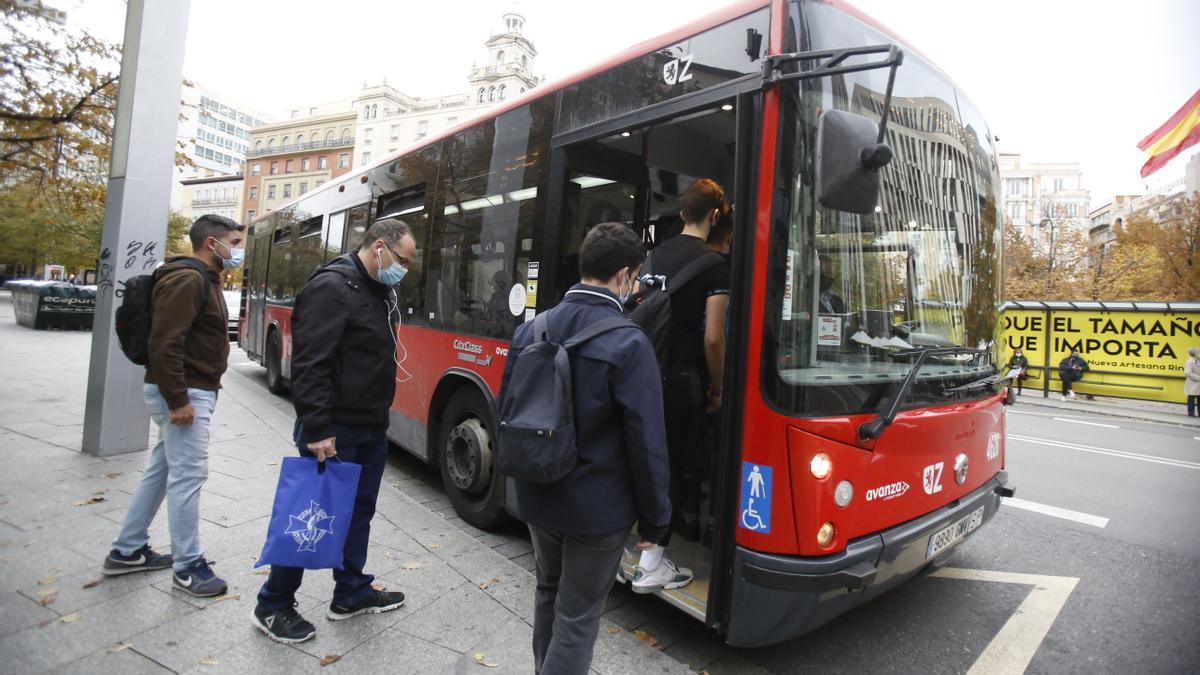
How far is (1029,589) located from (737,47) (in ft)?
12.3

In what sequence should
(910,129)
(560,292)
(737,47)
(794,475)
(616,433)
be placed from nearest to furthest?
1. (616,433)
2. (794,475)
3. (737,47)
4. (910,129)
5. (560,292)

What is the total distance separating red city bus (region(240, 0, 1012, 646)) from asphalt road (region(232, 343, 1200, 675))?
1.48 ft

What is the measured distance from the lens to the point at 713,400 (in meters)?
2.96

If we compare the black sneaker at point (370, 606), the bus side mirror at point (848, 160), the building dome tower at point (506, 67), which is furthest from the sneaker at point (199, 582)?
the building dome tower at point (506, 67)

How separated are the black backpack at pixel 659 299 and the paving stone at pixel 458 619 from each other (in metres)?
1.56

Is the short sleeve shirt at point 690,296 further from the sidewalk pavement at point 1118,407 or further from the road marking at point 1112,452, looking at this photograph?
the sidewalk pavement at point 1118,407

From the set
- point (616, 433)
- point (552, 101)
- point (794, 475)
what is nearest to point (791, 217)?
point (794, 475)

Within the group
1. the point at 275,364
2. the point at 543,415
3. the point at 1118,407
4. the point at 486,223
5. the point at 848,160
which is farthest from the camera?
the point at 1118,407

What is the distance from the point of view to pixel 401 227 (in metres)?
2.98

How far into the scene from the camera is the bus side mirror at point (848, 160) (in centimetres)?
235

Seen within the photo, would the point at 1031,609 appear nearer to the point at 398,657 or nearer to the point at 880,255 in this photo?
the point at 880,255

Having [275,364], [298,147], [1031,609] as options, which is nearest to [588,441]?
[1031,609]

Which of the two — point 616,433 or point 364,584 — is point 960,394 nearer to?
point 616,433

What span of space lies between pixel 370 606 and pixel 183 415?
130 centimetres
